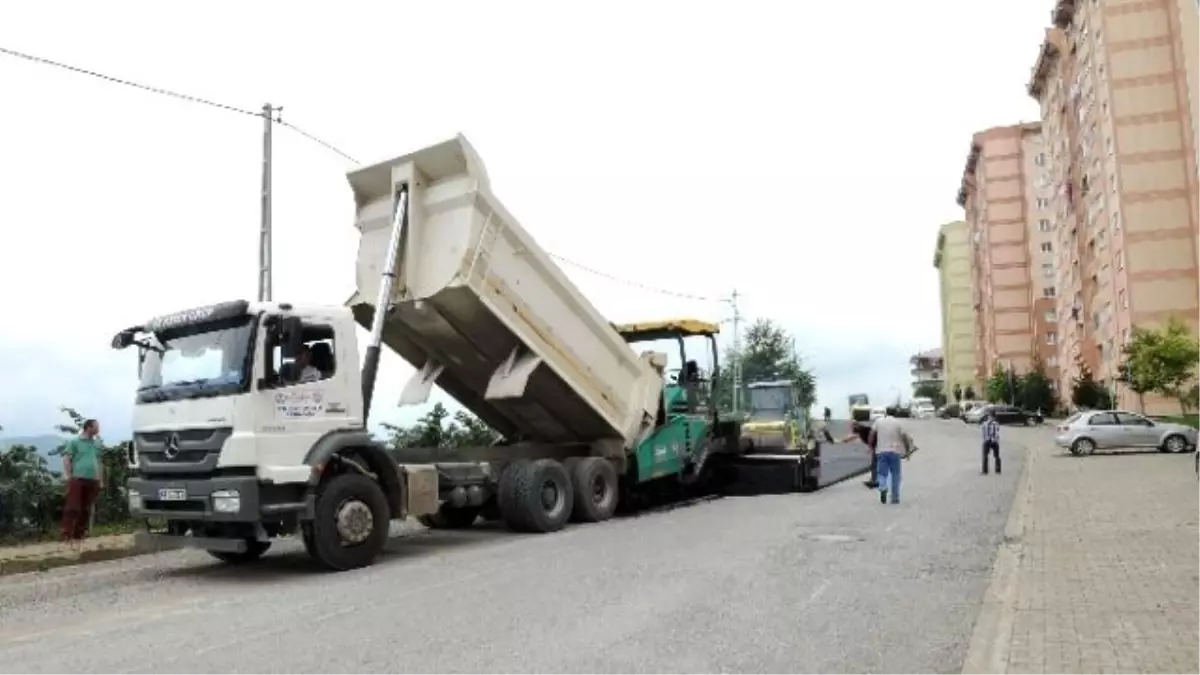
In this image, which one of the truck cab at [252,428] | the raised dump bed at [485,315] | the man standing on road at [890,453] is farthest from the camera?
the man standing on road at [890,453]

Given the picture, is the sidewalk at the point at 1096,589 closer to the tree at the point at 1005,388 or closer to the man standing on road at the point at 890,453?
the man standing on road at the point at 890,453

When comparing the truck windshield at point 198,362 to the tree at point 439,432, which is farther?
the tree at point 439,432

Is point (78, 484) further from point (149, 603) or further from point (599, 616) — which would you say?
point (599, 616)

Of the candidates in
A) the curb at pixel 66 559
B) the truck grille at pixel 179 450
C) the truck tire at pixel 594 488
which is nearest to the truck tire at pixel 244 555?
the curb at pixel 66 559

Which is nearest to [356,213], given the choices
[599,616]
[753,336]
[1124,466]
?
[599,616]

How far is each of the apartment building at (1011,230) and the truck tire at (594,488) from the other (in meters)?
88.1

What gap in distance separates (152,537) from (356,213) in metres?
4.55

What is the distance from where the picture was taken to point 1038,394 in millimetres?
69000

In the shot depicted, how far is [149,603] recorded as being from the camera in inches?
320

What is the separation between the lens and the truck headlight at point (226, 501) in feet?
28.5

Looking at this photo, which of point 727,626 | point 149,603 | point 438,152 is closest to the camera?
point 727,626

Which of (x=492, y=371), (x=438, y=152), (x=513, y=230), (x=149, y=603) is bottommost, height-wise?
(x=149, y=603)

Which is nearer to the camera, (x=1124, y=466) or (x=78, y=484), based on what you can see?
(x=78, y=484)

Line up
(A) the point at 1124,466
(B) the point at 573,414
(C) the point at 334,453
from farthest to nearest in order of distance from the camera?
1. (A) the point at 1124,466
2. (B) the point at 573,414
3. (C) the point at 334,453
